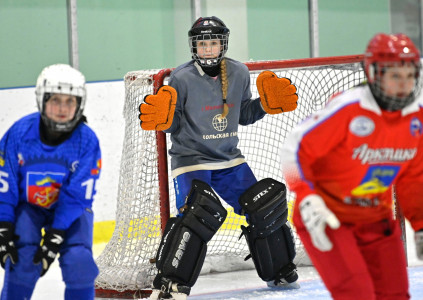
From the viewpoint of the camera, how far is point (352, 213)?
278 cm

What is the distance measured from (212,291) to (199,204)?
2.15ft

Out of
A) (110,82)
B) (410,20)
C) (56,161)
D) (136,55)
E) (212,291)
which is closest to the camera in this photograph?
(56,161)

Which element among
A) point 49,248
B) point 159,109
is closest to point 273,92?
point 159,109

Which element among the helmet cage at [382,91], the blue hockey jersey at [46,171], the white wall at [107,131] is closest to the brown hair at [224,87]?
the blue hockey jersey at [46,171]

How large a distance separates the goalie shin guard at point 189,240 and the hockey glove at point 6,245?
1.28m

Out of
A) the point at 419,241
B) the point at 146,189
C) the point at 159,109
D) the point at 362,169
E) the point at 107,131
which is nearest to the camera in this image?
the point at 362,169

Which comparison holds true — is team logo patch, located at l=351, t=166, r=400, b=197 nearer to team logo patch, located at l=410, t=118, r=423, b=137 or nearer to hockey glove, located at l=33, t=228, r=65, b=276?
team logo patch, located at l=410, t=118, r=423, b=137

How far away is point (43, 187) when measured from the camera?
3.06 metres

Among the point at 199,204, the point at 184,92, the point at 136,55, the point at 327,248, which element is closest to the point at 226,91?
the point at 184,92

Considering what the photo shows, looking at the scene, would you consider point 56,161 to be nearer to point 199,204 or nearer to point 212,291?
point 199,204

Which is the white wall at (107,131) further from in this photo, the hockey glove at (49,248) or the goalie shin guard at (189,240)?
the hockey glove at (49,248)

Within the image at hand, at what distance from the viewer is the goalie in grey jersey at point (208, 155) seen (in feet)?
13.6

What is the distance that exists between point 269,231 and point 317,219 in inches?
68.8

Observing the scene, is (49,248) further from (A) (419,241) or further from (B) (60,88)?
(A) (419,241)
